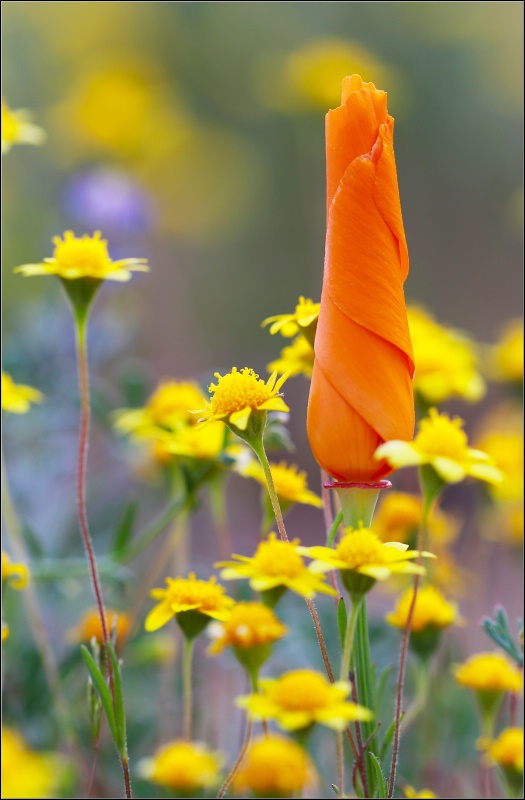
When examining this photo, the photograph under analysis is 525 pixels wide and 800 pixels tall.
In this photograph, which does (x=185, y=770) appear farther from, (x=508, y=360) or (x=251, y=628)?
(x=508, y=360)

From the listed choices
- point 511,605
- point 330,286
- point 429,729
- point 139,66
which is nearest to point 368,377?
point 330,286

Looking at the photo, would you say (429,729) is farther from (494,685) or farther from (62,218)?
(62,218)

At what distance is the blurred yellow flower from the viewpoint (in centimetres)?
52

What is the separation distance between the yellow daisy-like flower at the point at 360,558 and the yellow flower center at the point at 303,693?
0.02m

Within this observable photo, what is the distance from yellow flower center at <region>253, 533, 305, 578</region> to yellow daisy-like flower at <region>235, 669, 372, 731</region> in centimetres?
3

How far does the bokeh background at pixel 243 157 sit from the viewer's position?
1.06m

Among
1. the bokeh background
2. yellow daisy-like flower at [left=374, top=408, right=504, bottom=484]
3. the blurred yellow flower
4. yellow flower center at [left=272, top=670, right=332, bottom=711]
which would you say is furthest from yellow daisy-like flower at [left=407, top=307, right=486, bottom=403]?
the bokeh background

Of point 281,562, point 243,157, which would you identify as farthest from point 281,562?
point 243,157

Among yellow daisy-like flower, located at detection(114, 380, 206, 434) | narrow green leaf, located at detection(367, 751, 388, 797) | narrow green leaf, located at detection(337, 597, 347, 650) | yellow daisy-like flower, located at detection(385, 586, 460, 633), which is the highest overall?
yellow daisy-like flower, located at detection(114, 380, 206, 434)

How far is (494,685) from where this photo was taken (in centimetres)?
35

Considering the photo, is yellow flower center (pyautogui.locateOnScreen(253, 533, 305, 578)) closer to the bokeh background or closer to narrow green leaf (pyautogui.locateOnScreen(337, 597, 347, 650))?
narrow green leaf (pyautogui.locateOnScreen(337, 597, 347, 650))

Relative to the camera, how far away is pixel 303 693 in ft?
0.69

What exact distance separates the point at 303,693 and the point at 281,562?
1.3 inches

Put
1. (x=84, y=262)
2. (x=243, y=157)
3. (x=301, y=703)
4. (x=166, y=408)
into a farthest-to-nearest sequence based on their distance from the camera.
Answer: (x=243, y=157) < (x=166, y=408) < (x=84, y=262) < (x=301, y=703)
